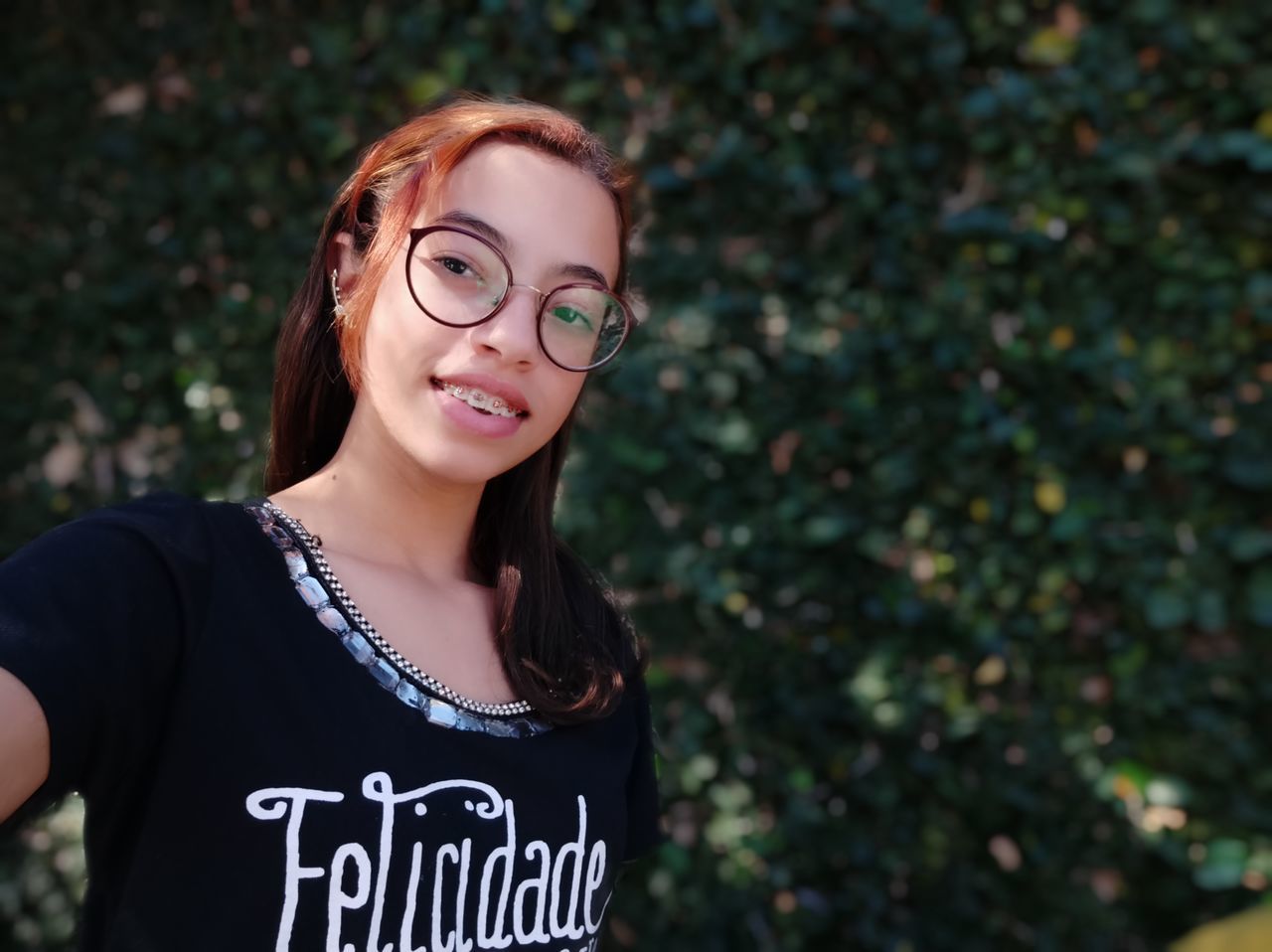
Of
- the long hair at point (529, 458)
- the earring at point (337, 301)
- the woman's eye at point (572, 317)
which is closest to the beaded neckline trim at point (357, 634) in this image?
the long hair at point (529, 458)

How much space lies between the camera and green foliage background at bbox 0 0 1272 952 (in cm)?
241

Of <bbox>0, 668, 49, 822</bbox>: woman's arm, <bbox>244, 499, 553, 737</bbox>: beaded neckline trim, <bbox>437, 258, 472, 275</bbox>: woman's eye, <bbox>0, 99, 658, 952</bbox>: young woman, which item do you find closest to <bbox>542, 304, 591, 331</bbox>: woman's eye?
<bbox>0, 99, 658, 952</bbox>: young woman

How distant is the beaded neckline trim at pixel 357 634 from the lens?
4.03 feet

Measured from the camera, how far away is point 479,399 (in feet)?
4.36

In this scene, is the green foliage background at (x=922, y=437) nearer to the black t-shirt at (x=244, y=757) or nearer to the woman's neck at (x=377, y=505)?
the woman's neck at (x=377, y=505)

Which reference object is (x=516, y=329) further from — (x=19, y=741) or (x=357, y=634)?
(x=19, y=741)

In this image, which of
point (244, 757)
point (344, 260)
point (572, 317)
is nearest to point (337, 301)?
point (344, 260)

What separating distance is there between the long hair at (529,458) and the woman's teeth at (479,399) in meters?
0.14

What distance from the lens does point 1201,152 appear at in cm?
238

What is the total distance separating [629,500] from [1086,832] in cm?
118

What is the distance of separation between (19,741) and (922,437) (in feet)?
6.40

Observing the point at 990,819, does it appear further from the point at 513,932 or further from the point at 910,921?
the point at 513,932

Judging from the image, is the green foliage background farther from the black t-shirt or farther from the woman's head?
the black t-shirt

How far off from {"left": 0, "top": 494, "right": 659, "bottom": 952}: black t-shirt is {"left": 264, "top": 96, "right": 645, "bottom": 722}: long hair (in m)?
0.20
